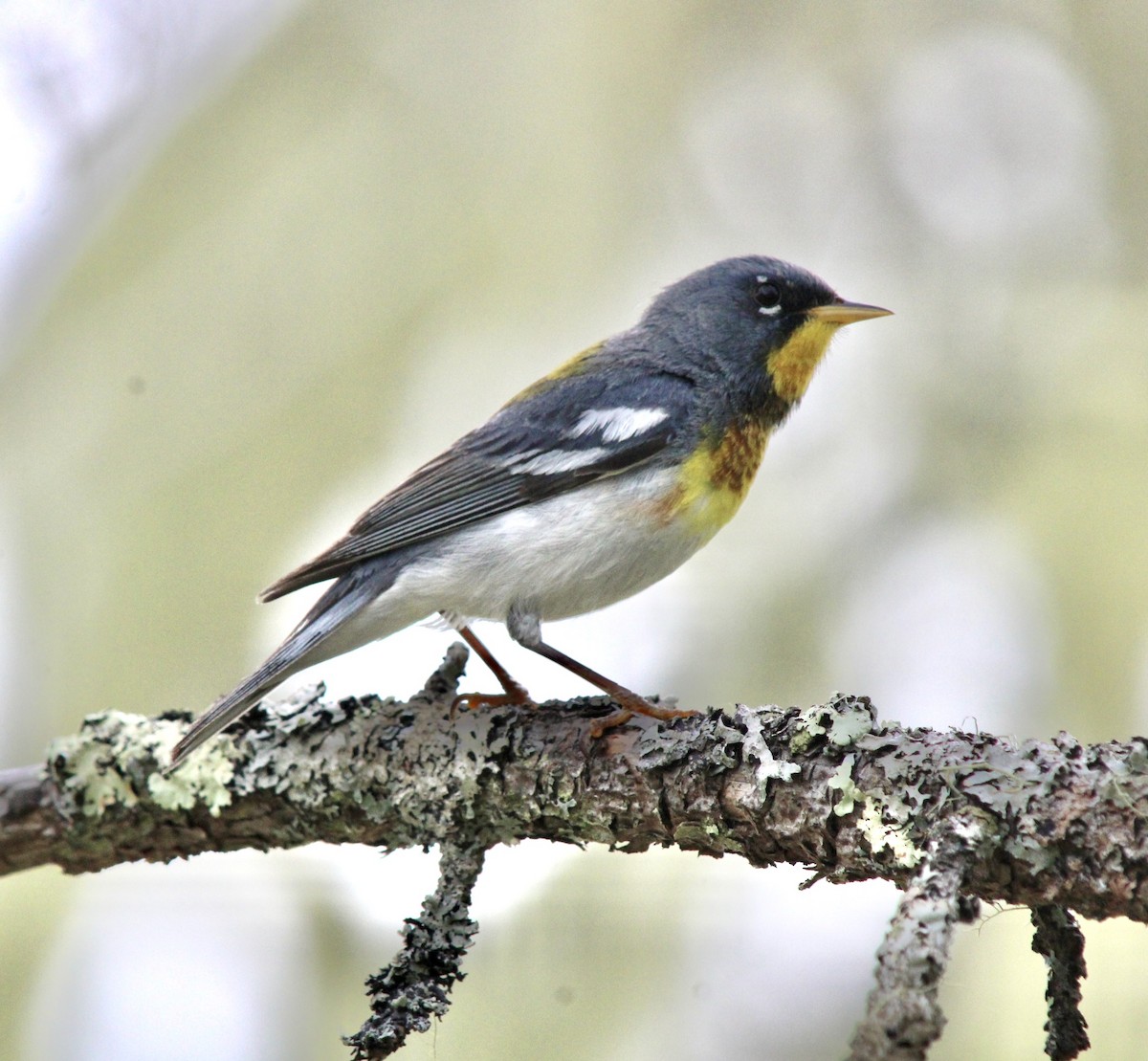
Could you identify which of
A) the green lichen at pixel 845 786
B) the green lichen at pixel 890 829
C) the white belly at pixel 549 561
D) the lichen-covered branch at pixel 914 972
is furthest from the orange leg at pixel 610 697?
the lichen-covered branch at pixel 914 972

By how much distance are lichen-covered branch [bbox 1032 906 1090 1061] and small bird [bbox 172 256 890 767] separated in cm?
146

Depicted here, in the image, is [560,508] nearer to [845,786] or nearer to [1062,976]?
[845,786]

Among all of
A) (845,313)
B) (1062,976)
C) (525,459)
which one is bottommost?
(1062,976)

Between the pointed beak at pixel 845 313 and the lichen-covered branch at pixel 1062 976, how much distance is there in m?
2.53

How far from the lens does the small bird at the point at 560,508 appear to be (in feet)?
12.4

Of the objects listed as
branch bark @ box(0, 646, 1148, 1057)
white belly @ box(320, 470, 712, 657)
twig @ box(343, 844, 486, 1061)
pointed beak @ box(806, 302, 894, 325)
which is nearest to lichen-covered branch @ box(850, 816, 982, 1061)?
branch bark @ box(0, 646, 1148, 1057)

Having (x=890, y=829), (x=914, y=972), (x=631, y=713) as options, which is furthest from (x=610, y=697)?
(x=914, y=972)

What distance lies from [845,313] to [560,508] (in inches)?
53.1

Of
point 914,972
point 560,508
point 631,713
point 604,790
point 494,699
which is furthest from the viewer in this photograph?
point 560,508

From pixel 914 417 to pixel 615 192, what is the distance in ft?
5.32

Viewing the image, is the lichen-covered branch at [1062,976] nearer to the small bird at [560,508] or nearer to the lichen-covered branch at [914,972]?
the lichen-covered branch at [914,972]

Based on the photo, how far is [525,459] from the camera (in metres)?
4.08

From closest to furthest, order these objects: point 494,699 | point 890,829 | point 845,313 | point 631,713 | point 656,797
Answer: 1. point 890,829
2. point 656,797
3. point 631,713
4. point 494,699
5. point 845,313

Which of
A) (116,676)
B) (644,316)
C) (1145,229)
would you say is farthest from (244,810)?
(1145,229)
